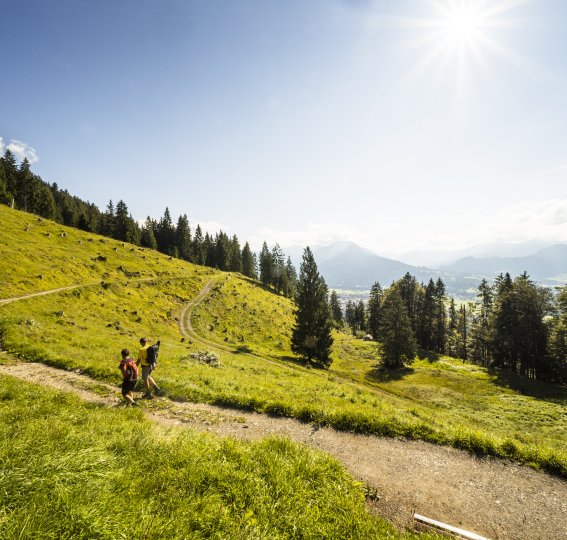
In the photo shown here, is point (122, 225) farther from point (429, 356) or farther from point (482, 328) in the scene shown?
point (482, 328)

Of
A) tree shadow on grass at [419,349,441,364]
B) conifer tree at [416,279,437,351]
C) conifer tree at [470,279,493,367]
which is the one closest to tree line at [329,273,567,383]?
conifer tree at [470,279,493,367]

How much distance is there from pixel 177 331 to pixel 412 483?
43660mm

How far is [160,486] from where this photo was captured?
5812 mm

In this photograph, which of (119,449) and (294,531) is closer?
(294,531)

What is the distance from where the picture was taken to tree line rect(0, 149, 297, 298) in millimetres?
93875

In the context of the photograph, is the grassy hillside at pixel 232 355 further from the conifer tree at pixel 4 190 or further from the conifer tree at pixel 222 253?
the conifer tree at pixel 222 253

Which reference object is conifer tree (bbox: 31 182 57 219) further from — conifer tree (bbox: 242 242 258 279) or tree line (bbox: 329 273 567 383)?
tree line (bbox: 329 273 567 383)

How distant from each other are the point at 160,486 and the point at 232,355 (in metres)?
33.1

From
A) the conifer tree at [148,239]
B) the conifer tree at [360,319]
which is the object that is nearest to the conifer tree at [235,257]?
the conifer tree at [148,239]

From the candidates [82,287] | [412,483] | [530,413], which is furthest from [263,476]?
[82,287]

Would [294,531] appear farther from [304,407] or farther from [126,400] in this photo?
[126,400]

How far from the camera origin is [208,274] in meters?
88.3

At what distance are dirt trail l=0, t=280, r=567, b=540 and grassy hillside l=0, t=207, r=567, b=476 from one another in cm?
81

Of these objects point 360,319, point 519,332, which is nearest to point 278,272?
point 360,319
